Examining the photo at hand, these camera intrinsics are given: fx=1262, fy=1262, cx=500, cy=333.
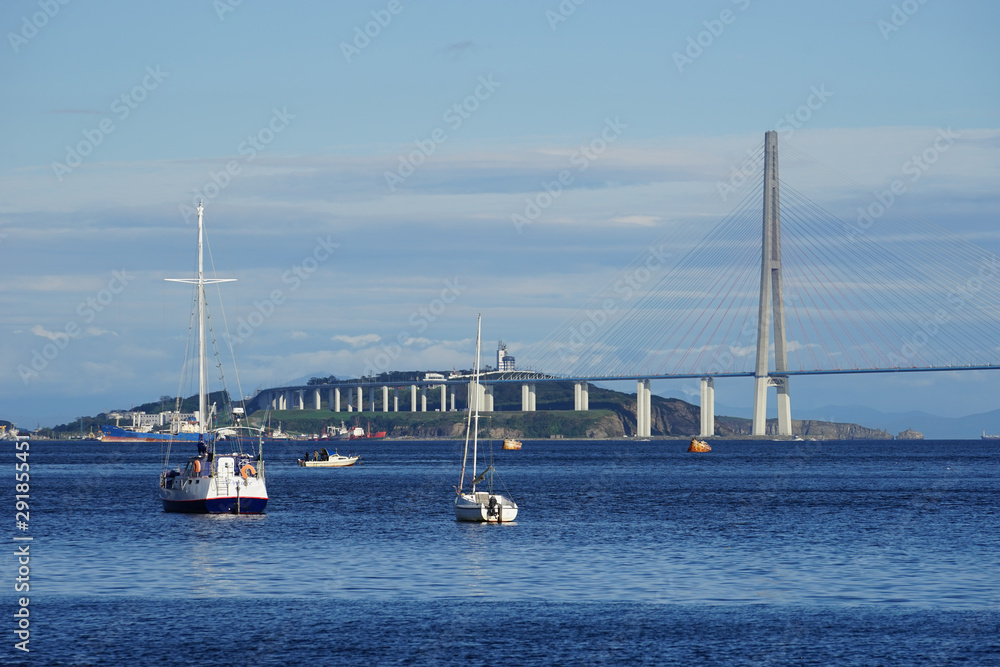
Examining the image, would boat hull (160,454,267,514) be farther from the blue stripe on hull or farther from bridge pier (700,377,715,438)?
bridge pier (700,377,715,438)

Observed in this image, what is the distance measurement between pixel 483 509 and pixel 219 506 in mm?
A: 12464

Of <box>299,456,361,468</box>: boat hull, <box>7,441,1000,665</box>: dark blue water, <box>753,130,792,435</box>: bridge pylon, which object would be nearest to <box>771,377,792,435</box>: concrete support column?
<box>753,130,792,435</box>: bridge pylon

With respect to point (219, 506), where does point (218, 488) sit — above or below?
above

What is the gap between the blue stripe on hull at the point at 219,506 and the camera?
188 feet

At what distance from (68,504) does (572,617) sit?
153 ft

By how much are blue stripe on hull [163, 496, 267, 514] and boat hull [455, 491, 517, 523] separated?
9821mm

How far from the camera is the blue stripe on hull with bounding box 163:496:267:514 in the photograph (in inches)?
2260

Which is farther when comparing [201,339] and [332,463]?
[332,463]

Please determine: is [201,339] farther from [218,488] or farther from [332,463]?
[332,463]

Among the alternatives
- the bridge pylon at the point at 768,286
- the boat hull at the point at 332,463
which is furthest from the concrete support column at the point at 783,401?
the boat hull at the point at 332,463

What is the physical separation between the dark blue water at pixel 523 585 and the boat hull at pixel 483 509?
0.77 metres

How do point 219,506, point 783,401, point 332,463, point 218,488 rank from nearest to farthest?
point 218,488
point 219,506
point 332,463
point 783,401

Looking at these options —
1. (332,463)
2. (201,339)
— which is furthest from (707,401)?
(201,339)

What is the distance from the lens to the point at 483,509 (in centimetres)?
5441
